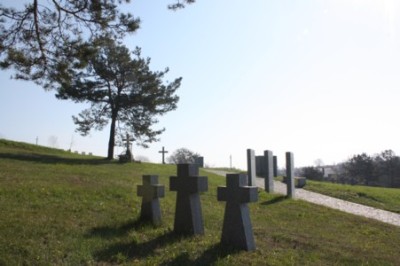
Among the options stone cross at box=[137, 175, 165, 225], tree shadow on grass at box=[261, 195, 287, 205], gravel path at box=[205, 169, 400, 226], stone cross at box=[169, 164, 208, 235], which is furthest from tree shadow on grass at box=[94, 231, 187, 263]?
gravel path at box=[205, 169, 400, 226]

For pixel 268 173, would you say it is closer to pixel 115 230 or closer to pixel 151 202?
pixel 151 202

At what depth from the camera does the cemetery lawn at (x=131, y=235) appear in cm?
639

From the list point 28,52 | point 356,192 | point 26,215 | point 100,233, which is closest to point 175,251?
point 100,233

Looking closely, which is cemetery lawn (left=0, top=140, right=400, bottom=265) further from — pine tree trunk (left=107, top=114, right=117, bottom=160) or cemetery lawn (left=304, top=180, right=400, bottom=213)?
pine tree trunk (left=107, top=114, right=117, bottom=160)

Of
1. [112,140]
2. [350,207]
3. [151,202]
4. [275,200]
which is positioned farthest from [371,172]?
[151,202]

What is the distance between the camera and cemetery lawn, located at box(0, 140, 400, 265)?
639 cm

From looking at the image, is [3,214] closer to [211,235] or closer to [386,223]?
[211,235]

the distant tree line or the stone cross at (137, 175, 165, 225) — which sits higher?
the distant tree line

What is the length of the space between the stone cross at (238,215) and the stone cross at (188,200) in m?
0.68

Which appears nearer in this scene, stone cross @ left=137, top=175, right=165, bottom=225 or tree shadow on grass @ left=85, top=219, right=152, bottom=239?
tree shadow on grass @ left=85, top=219, right=152, bottom=239

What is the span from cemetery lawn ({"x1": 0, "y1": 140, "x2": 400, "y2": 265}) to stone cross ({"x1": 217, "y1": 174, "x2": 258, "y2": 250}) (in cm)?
19

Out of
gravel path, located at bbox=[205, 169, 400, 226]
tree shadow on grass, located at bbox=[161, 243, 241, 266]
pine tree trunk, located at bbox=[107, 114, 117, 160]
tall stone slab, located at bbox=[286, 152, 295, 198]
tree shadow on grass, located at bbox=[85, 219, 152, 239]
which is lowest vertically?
tree shadow on grass, located at bbox=[161, 243, 241, 266]

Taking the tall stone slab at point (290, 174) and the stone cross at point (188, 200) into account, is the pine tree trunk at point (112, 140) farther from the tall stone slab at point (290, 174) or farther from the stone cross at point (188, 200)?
the stone cross at point (188, 200)

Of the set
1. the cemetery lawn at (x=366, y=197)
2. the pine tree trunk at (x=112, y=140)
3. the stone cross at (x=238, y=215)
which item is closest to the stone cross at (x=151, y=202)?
the stone cross at (x=238, y=215)
